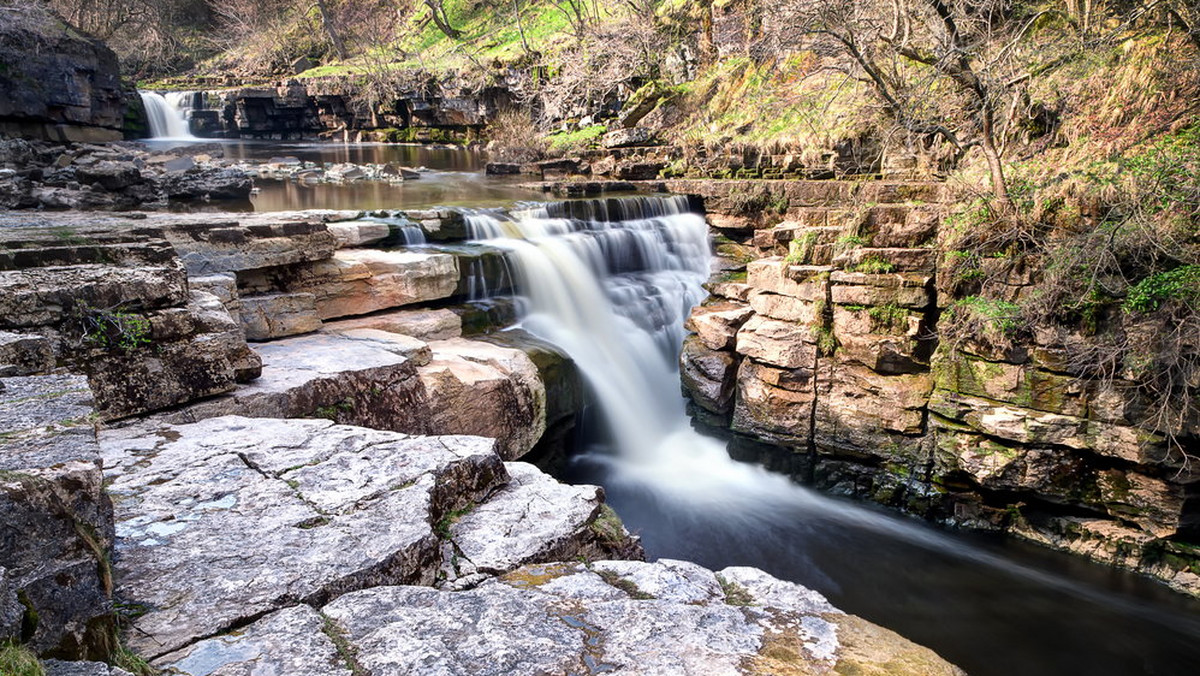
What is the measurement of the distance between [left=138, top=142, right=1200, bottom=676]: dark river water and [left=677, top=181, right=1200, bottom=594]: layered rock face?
1.22 feet

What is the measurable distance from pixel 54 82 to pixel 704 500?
20.3 meters

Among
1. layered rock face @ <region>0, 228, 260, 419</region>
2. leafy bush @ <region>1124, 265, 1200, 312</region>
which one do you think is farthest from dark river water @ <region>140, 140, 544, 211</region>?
leafy bush @ <region>1124, 265, 1200, 312</region>

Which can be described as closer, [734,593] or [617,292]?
[734,593]

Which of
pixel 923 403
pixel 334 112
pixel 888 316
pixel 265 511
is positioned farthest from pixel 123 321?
pixel 334 112

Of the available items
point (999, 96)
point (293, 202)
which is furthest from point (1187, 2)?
point (293, 202)

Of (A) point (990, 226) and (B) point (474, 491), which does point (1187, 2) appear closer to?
(A) point (990, 226)

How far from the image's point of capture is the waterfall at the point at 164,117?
22.7 m

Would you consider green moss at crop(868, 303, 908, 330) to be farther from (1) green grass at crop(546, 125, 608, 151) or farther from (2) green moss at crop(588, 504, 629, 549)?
(1) green grass at crop(546, 125, 608, 151)

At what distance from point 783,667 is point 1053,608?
4.95 metres

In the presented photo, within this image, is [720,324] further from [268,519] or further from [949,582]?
[268,519]

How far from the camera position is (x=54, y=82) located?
17484mm

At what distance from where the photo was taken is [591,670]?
2.09 m

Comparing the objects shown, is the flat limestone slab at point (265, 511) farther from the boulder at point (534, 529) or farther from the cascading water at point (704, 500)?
the cascading water at point (704, 500)

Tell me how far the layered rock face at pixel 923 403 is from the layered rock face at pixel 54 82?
18655 millimetres
